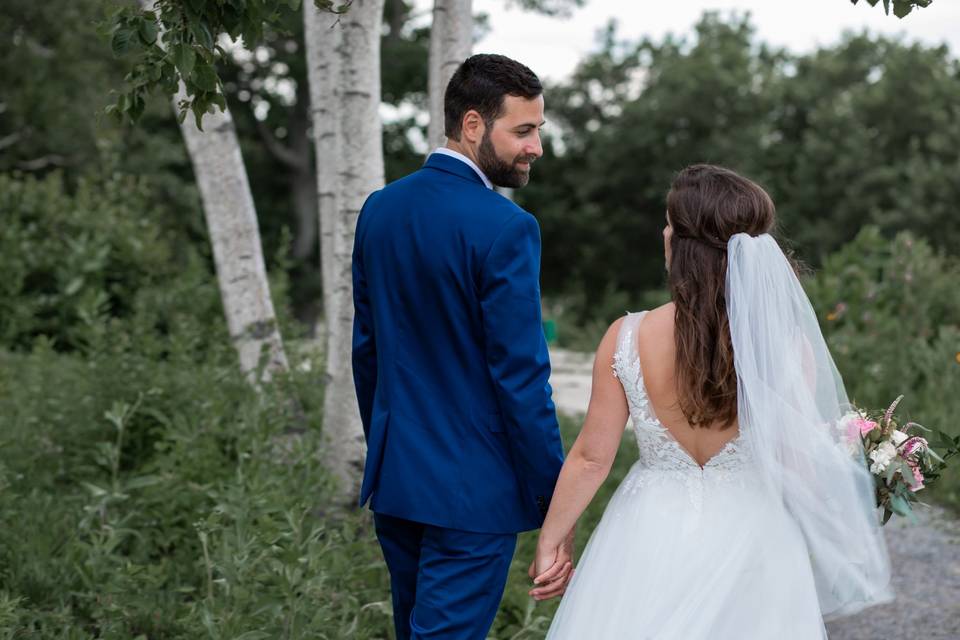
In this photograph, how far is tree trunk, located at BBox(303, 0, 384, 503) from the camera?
5398mm

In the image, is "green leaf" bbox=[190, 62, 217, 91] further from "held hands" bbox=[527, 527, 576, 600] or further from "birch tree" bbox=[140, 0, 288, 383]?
"birch tree" bbox=[140, 0, 288, 383]

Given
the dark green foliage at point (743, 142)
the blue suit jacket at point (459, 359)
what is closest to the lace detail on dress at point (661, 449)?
the blue suit jacket at point (459, 359)

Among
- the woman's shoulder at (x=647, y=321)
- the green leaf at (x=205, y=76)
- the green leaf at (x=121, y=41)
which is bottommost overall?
the woman's shoulder at (x=647, y=321)

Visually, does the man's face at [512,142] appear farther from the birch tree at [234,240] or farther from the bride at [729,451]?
the birch tree at [234,240]

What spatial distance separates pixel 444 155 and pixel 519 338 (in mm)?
573

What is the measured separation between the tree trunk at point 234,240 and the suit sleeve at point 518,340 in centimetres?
349

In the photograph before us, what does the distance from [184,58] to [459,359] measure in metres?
1.17

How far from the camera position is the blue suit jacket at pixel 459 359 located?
9.11 ft

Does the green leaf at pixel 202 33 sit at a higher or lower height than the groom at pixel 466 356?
higher

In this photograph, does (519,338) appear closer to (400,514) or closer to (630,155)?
(400,514)

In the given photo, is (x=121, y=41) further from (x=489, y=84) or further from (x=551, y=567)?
(x=551, y=567)

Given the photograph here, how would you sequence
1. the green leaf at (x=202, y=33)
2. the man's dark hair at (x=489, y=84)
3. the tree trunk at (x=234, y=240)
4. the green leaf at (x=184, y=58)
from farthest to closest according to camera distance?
the tree trunk at (x=234, y=240)
the green leaf at (x=202, y=33)
the green leaf at (x=184, y=58)
the man's dark hair at (x=489, y=84)

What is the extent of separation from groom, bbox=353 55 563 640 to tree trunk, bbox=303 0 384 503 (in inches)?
97.2

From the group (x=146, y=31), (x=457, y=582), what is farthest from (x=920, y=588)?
(x=146, y=31)
